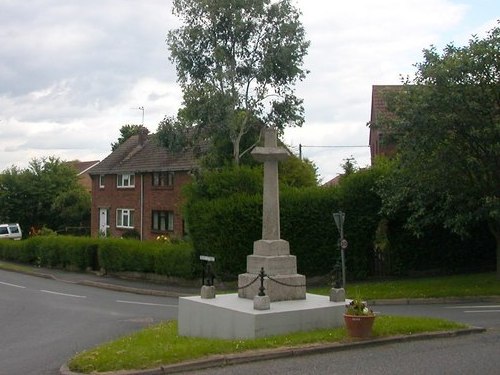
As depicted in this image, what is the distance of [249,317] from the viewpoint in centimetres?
1104

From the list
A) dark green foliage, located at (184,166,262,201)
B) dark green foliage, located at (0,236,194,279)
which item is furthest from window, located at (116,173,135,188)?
dark green foliage, located at (184,166,262,201)

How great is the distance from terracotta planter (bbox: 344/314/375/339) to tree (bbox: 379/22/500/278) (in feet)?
34.8

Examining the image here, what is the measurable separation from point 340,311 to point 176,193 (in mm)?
31541

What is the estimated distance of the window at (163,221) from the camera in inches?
1721

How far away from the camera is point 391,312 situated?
17625 millimetres

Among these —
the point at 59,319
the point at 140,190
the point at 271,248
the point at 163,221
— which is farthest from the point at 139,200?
the point at 271,248

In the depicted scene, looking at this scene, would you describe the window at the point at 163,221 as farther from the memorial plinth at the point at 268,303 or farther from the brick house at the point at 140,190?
the memorial plinth at the point at 268,303

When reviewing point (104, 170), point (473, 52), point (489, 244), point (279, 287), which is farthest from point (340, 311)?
point (104, 170)

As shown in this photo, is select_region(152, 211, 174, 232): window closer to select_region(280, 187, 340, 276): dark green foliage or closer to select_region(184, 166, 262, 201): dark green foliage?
select_region(184, 166, 262, 201): dark green foliage

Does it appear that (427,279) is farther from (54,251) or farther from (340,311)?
(54,251)

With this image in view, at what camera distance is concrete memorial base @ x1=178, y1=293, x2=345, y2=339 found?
36.4 ft

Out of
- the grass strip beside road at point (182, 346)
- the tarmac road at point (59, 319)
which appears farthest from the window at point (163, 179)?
the grass strip beside road at point (182, 346)

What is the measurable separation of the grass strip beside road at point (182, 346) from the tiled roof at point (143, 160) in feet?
95.8

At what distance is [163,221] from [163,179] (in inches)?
109
